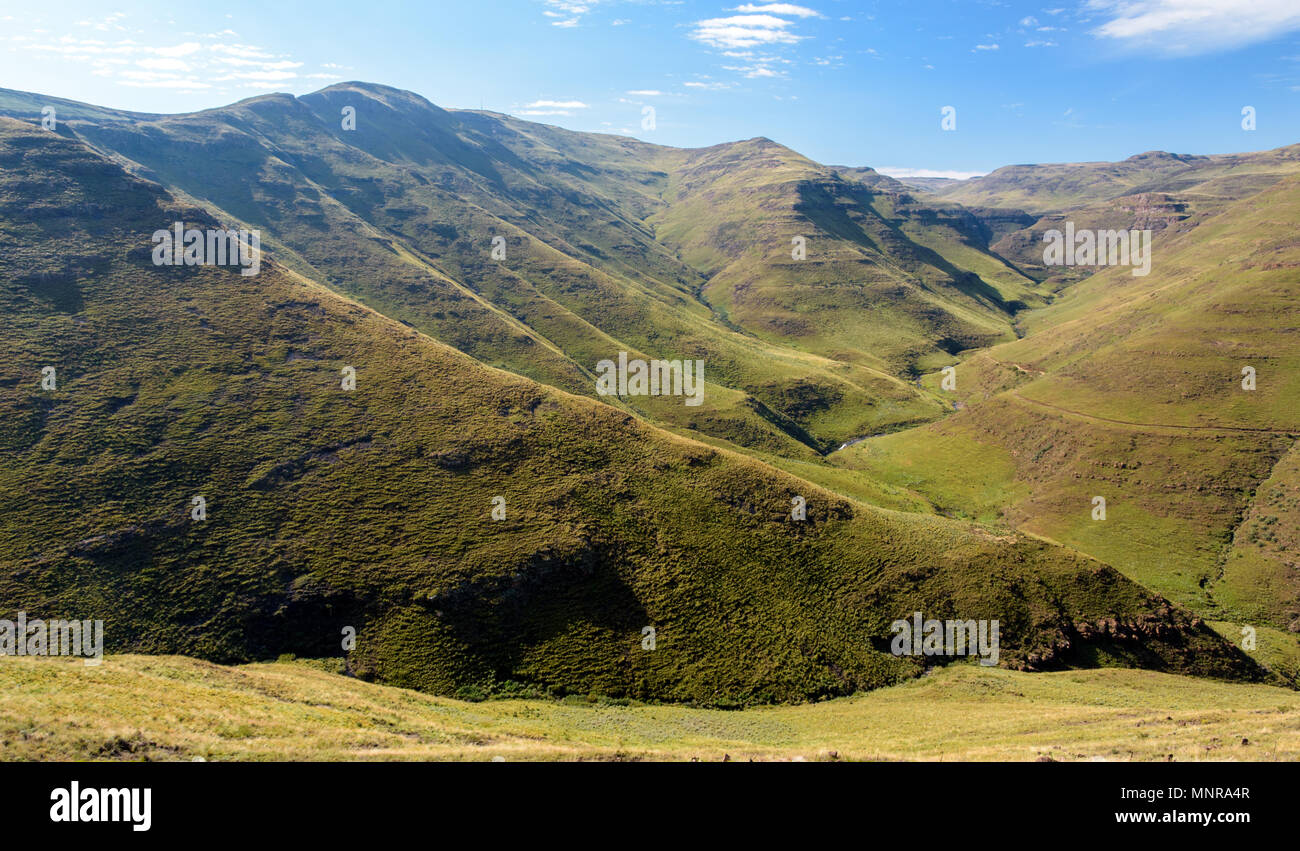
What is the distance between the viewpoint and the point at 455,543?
188 ft

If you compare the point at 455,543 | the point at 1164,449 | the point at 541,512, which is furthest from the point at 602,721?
the point at 1164,449

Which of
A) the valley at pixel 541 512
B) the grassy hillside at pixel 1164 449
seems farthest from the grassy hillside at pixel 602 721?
the grassy hillside at pixel 1164 449

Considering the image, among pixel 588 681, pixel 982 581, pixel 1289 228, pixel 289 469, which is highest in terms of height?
pixel 1289 228

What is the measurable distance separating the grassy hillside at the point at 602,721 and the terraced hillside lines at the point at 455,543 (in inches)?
130

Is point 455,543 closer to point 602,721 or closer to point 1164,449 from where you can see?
point 602,721

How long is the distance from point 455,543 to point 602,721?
978 inches

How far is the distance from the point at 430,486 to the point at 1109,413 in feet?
411

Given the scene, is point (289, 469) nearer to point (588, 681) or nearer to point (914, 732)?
point (588, 681)

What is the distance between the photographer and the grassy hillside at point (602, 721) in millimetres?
27188

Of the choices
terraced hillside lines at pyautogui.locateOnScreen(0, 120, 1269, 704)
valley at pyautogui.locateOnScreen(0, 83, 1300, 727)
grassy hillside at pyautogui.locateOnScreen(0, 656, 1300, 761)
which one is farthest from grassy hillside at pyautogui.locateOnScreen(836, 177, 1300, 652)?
grassy hillside at pyautogui.locateOnScreen(0, 656, 1300, 761)

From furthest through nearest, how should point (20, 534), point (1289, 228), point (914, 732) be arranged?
point (1289, 228), point (20, 534), point (914, 732)
